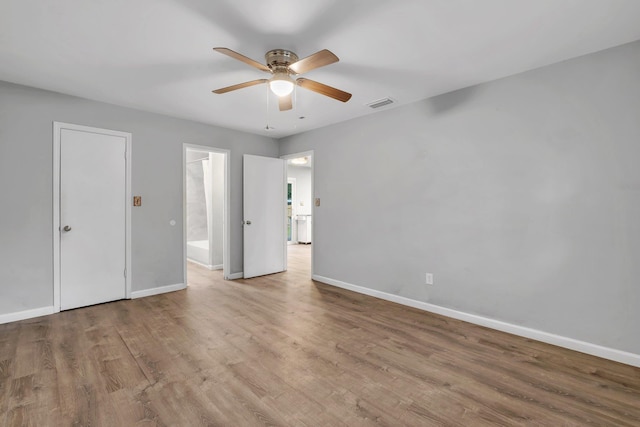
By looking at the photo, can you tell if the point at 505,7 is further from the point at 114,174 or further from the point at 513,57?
the point at 114,174

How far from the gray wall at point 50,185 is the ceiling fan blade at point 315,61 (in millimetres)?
2762

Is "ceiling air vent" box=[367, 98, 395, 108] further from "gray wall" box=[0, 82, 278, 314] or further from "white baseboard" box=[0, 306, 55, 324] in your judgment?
"white baseboard" box=[0, 306, 55, 324]

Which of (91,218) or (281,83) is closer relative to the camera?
(281,83)

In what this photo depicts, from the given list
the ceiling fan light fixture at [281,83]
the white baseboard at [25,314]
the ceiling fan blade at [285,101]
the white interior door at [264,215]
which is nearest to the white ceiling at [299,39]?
the ceiling fan light fixture at [281,83]

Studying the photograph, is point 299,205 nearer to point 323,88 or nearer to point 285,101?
point 285,101

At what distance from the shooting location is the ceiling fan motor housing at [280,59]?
2.45 metres

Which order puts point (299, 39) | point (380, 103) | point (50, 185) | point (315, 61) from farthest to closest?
point (380, 103) < point (50, 185) < point (299, 39) < point (315, 61)

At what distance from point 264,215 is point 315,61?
3.49m

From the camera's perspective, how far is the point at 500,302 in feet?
10.0

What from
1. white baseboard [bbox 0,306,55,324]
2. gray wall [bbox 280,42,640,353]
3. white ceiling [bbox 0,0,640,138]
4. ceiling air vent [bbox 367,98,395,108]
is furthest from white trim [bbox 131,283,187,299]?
ceiling air vent [bbox 367,98,395,108]

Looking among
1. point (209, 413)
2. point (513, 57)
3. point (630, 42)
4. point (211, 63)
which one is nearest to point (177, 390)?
point (209, 413)

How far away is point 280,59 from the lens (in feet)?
8.10

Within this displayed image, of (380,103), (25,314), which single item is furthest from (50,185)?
(380,103)

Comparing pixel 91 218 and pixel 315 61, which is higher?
pixel 315 61
